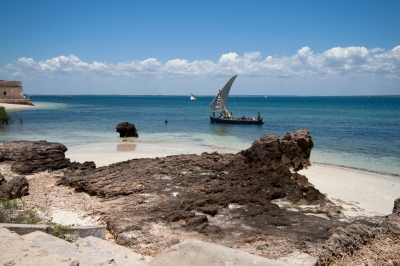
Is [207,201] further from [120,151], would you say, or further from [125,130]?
[125,130]

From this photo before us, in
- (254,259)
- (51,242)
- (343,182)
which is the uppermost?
(254,259)

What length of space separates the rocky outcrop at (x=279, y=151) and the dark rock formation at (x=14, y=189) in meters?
8.30

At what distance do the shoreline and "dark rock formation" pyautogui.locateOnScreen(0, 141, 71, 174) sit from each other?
129 inches

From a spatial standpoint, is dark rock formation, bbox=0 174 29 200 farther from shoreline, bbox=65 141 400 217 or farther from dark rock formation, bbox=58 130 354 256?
shoreline, bbox=65 141 400 217

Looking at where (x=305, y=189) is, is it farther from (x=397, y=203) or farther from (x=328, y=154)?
(x=328, y=154)

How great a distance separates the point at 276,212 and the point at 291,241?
2259mm

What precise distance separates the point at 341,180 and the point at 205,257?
13465 mm

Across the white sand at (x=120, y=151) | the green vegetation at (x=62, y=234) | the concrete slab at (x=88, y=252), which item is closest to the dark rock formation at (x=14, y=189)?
the green vegetation at (x=62, y=234)

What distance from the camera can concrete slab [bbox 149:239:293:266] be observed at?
4.36m

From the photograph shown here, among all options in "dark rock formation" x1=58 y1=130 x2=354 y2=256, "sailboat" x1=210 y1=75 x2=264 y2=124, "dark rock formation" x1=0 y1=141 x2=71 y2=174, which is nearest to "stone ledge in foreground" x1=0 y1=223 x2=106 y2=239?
"dark rock formation" x1=58 y1=130 x2=354 y2=256

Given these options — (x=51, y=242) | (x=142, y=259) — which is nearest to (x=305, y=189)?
(x=142, y=259)

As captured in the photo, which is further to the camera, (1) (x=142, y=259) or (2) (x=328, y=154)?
(2) (x=328, y=154)

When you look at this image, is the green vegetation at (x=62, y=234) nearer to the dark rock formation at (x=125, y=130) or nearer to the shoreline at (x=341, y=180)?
the shoreline at (x=341, y=180)

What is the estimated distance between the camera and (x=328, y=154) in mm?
24125
